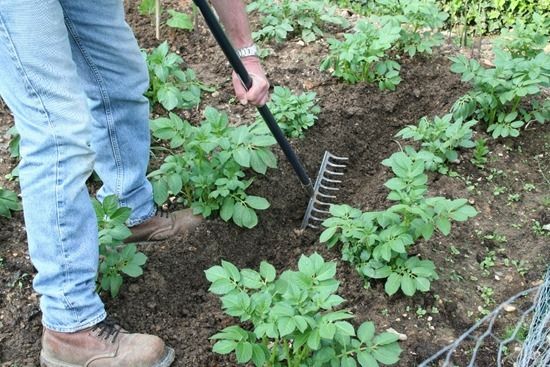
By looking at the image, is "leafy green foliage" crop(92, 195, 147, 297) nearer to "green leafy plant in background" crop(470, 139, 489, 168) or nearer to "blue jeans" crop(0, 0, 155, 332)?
"blue jeans" crop(0, 0, 155, 332)

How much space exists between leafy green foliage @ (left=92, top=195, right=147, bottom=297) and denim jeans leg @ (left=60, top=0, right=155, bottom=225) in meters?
0.26

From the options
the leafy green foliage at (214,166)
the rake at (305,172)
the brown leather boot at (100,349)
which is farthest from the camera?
the leafy green foliage at (214,166)

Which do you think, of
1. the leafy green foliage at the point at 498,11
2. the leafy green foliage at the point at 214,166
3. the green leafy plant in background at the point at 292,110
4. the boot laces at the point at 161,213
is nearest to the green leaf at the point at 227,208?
the leafy green foliage at the point at 214,166

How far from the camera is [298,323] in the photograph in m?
2.18

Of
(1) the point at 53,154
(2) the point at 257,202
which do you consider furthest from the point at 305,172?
(1) the point at 53,154

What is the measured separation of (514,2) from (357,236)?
348 centimetres

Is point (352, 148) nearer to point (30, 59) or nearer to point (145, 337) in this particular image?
point (145, 337)

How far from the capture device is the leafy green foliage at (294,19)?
4383 millimetres

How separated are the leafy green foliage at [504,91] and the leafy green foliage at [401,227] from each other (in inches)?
37.5

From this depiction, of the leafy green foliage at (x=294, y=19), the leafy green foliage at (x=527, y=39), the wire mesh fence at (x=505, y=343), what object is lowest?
the wire mesh fence at (x=505, y=343)

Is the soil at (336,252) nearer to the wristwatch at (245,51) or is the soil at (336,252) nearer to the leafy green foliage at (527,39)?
the leafy green foliage at (527,39)

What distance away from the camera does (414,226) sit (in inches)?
111

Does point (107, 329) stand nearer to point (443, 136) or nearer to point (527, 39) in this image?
point (443, 136)

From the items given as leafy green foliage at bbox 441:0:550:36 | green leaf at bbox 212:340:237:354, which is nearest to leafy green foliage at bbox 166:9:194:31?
leafy green foliage at bbox 441:0:550:36
